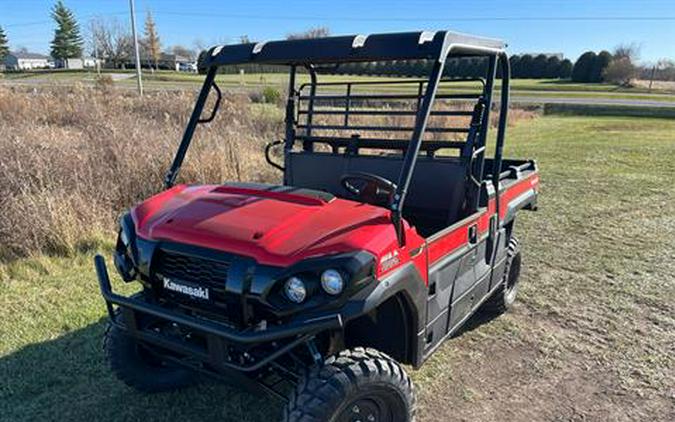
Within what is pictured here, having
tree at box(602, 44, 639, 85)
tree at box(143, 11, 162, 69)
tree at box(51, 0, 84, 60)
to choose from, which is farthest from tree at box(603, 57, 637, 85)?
tree at box(51, 0, 84, 60)

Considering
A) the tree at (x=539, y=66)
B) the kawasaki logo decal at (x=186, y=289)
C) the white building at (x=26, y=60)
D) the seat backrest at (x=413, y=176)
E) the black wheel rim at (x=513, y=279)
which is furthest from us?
the white building at (x=26, y=60)

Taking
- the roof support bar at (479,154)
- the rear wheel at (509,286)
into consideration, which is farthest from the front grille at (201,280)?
the rear wheel at (509,286)

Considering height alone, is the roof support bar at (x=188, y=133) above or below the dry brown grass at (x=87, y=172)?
above

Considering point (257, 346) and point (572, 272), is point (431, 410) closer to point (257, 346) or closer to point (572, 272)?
point (257, 346)

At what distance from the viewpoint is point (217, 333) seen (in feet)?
6.37

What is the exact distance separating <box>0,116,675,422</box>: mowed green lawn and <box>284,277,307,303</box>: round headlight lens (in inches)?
39.8

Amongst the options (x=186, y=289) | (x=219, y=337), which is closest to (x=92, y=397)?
(x=186, y=289)

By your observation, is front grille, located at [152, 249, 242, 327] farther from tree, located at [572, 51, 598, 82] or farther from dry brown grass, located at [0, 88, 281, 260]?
tree, located at [572, 51, 598, 82]

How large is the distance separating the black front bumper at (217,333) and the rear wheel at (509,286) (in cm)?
200

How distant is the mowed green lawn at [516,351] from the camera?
2.76 m

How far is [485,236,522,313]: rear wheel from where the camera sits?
3.64m

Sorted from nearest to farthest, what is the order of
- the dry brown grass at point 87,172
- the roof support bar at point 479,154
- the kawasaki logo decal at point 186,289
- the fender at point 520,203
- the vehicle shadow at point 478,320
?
the kawasaki logo decal at point 186,289 < the roof support bar at point 479,154 < the fender at point 520,203 < the vehicle shadow at point 478,320 < the dry brown grass at point 87,172

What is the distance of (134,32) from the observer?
69.6 ft

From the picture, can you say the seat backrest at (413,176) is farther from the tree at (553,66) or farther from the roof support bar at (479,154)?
the tree at (553,66)
